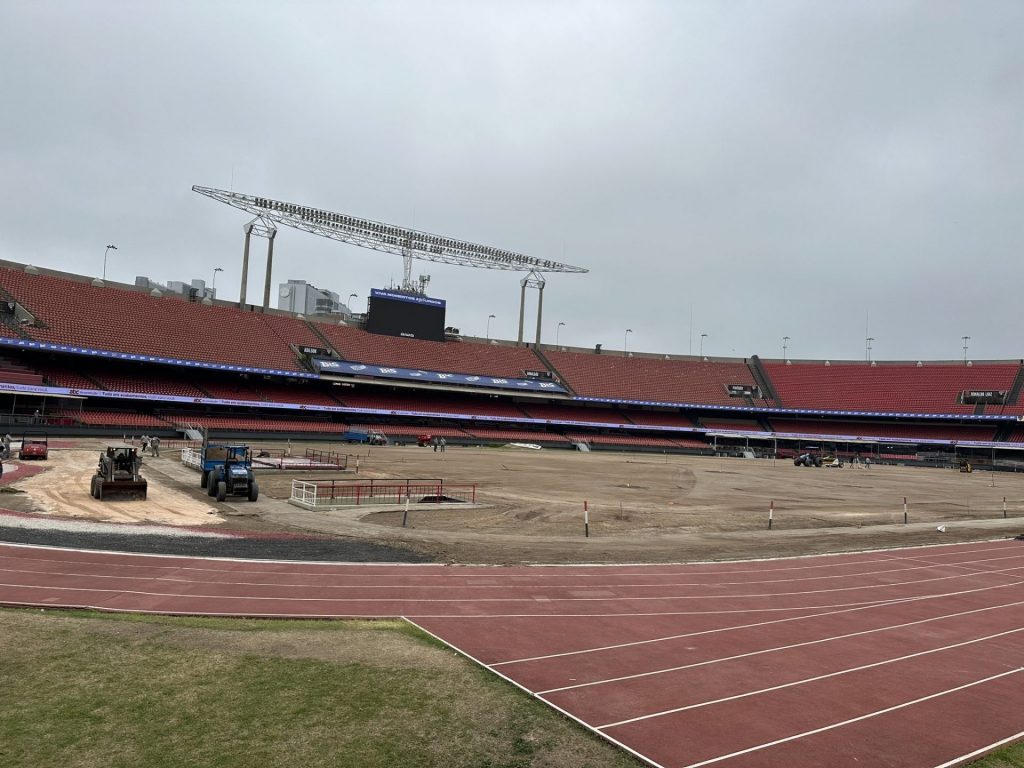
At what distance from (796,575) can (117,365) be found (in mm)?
63032

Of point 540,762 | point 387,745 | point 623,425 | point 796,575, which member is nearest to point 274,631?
point 387,745

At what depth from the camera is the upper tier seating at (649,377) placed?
298 feet

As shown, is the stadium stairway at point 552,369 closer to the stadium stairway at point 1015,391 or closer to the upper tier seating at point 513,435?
the upper tier seating at point 513,435

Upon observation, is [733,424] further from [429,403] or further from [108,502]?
[108,502]

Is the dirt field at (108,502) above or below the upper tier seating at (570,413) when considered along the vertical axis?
below

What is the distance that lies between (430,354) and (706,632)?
7541 centimetres

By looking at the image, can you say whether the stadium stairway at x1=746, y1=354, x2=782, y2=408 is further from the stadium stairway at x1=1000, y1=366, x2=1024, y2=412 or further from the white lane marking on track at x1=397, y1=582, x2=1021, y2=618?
the white lane marking on track at x1=397, y1=582, x2=1021, y2=618

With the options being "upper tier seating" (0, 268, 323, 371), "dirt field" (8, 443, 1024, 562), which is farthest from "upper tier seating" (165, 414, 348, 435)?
"dirt field" (8, 443, 1024, 562)

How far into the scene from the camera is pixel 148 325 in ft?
210

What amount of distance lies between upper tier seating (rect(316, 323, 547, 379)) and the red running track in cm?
6569

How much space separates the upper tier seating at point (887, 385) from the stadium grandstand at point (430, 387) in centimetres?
25

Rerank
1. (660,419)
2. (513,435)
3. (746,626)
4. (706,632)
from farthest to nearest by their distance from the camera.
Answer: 1. (660,419)
2. (513,435)
3. (746,626)
4. (706,632)

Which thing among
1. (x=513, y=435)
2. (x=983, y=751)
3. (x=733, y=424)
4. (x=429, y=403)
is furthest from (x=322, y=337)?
(x=983, y=751)

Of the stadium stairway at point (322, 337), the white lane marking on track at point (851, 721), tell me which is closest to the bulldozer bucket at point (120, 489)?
the white lane marking on track at point (851, 721)
